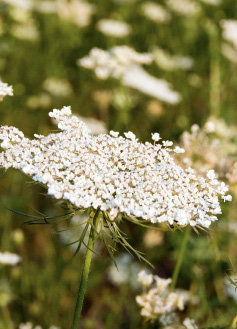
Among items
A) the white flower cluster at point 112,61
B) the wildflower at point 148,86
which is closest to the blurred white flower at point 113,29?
the wildflower at point 148,86

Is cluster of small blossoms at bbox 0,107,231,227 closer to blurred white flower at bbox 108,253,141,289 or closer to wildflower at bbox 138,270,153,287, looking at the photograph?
wildflower at bbox 138,270,153,287

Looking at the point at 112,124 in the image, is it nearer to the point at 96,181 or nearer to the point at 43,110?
the point at 43,110

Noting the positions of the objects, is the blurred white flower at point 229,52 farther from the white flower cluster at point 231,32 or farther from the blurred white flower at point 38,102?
the blurred white flower at point 38,102

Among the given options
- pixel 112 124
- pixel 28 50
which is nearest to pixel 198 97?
pixel 112 124

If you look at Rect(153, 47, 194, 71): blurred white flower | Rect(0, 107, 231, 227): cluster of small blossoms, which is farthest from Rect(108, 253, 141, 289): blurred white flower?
Rect(153, 47, 194, 71): blurred white flower

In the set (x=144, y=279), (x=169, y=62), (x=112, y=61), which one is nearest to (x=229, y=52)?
(x=169, y=62)

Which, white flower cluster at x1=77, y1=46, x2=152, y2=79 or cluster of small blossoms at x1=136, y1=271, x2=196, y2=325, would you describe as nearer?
cluster of small blossoms at x1=136, y1=271, x2=196, y2=325
